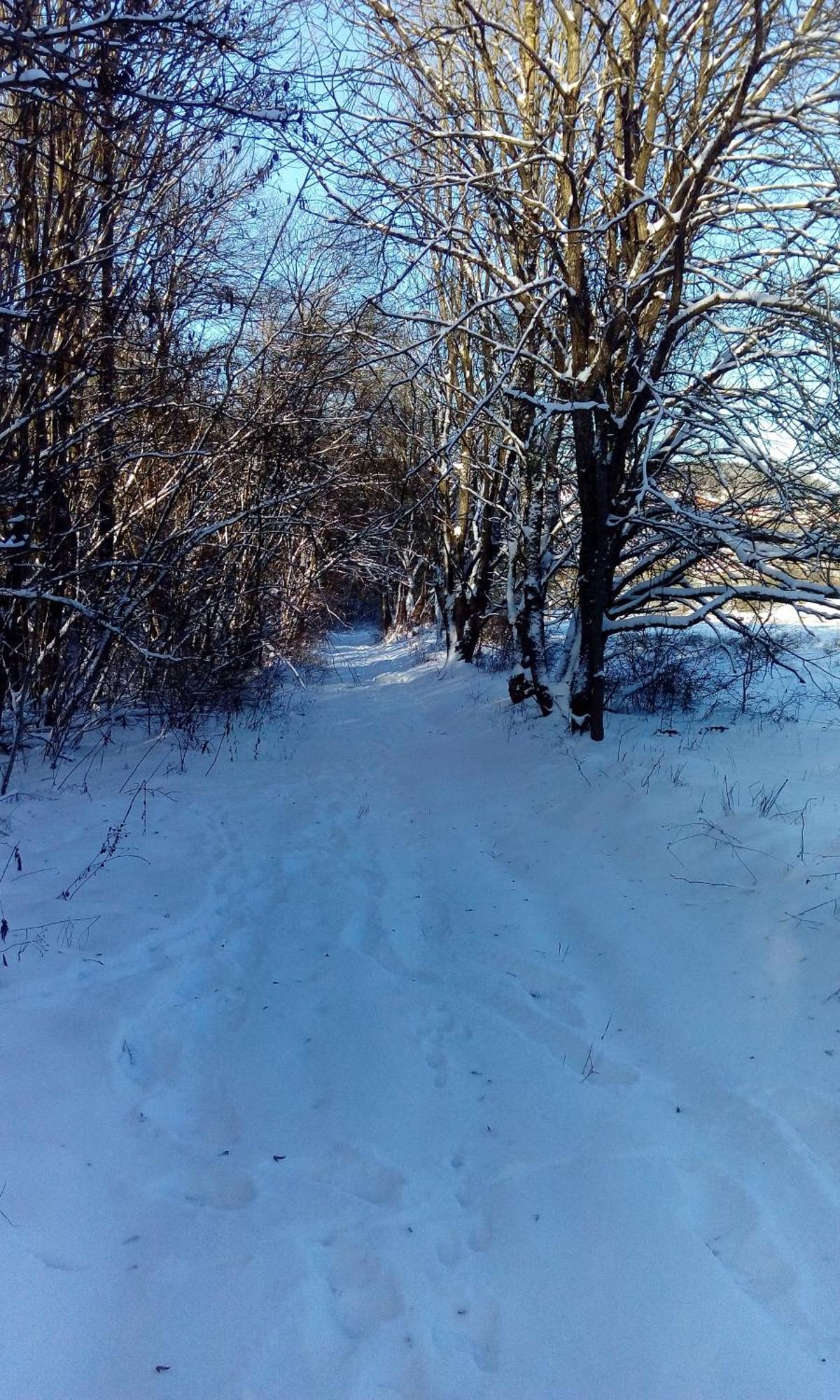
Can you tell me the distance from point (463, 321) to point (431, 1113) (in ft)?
19.0

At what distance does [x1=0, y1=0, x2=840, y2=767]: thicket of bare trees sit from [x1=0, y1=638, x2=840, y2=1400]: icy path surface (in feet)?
A: 8.12

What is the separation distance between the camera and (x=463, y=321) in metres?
6.45

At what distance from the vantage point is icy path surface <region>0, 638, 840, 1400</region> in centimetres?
222

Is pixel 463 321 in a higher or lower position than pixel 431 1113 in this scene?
higher

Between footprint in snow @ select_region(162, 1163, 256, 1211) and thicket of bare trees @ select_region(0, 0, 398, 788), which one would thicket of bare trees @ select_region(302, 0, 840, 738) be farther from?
footprint in snow @ select_region(162, 1163, 256, 1211)

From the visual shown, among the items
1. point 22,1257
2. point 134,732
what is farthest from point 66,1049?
Answer: point 134,732

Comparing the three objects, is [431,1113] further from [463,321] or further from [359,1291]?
[463,321]

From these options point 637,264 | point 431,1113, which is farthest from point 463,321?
point 431,1113

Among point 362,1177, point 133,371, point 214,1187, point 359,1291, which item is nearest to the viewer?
point 359,1291

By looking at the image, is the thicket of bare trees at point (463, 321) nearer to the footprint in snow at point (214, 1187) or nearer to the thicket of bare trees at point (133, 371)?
the thicket of bare trees at point (133, 371)

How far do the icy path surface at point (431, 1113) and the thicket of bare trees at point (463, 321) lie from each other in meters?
2.47

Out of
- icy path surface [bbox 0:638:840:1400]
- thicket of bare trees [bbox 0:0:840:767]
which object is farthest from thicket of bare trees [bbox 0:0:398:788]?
icy path surface [bbox 0:638:840:1400]

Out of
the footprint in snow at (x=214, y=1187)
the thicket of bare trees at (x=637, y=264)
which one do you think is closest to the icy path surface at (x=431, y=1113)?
the footprint in snow at (x=214, y=1187)

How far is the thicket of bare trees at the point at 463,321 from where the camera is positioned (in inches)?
224
